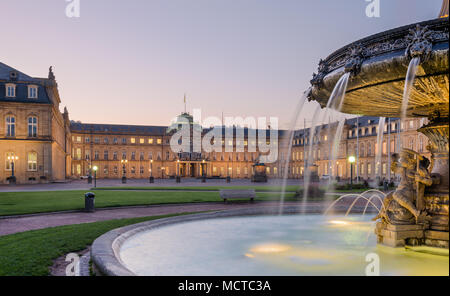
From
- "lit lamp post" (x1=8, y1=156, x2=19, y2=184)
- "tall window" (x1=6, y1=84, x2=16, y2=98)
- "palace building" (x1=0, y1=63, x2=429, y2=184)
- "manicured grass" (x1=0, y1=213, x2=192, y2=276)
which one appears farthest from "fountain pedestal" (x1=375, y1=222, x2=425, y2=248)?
"tall window" (x1=6, y1=84, x2=16, y2=98)

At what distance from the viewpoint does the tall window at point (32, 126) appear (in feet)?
145

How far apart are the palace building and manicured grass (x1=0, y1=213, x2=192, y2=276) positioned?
18.5 m

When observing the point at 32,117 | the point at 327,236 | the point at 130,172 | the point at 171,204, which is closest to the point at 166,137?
the point at 130,172

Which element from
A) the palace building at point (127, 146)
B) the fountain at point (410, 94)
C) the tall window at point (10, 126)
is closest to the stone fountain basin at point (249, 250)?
the fountain at point (410, 94)

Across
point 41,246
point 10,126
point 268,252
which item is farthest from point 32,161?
point 268,252

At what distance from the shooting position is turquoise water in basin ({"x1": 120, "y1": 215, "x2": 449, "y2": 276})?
5.01 metres

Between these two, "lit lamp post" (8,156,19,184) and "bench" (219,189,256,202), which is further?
"lit lamp post" (8,156,19,184)

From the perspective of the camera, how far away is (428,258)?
5.56 metres

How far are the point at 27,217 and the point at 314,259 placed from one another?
10.7 m

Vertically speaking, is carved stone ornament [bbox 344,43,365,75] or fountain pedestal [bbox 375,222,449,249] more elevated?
carved stone ornament [bbox 344,43,365,75]

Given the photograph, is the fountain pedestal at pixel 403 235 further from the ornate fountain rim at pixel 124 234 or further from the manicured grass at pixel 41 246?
the manicured grass at pixel 41 246

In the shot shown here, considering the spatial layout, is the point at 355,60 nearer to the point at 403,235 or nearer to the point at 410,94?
the point at 410,94

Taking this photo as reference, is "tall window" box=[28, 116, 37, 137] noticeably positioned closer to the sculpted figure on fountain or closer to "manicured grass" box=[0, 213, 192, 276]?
"manicured grass" box=[0, 213, 192, 276]

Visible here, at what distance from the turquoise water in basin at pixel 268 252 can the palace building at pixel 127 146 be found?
1683 centimetres
